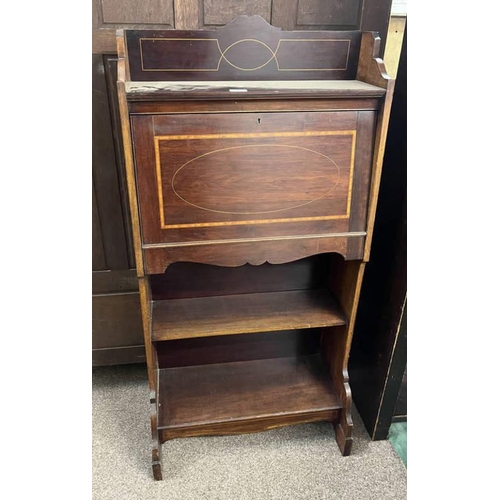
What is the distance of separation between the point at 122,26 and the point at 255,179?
27.5 inches

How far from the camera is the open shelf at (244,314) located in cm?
153

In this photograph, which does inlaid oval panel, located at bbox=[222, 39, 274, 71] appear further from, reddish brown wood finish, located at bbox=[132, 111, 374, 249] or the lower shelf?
the lower shelf

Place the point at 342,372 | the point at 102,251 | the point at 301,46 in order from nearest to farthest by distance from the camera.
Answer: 1. the point at 301,46
2. the point at 342,372
3. the point at 102,251

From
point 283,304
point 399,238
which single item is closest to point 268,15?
point 399,238

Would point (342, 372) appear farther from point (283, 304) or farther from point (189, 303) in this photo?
point (189, 303)

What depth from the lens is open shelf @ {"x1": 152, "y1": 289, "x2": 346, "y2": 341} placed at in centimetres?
153

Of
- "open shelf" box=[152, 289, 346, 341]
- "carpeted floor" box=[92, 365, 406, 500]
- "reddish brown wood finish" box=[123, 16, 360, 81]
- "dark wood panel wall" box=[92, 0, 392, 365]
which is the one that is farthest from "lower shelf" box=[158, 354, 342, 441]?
"reddish brown wood finish" box=[123, 16, 360, 81]

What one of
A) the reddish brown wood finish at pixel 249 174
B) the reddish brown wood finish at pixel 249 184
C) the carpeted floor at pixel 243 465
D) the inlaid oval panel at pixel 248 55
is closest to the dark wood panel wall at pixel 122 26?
the reddish brown wood finish at pixel 249 184

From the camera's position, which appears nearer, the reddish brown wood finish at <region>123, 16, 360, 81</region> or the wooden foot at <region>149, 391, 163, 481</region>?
the reddish brown wood finish at <region>123, 16, 360, 81</region>

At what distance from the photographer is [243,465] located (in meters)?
1.67

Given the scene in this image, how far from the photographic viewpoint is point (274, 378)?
1.81 meters

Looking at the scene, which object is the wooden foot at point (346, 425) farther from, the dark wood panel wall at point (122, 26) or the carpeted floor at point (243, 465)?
the dark wood panel wall at point (122, 26)

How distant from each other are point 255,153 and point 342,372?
89 cm

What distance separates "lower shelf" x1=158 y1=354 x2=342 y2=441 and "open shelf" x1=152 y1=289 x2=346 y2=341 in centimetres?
33
